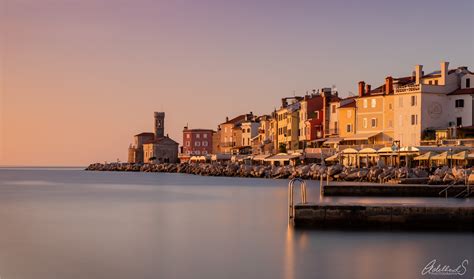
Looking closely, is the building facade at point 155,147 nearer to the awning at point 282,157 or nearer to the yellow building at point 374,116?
the awning at point 282,157

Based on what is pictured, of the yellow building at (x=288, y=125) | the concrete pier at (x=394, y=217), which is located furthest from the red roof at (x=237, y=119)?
the concrete pier at (x=394, y=217)

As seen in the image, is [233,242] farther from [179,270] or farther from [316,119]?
[316,119]

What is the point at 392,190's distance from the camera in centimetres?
3816

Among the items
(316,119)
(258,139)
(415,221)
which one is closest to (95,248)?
(415,221)

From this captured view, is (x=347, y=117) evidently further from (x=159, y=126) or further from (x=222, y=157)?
(x=159, y=126)

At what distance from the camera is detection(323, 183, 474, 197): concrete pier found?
36594 millimetres

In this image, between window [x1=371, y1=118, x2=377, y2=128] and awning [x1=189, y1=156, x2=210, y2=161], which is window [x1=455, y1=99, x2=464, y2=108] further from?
awning [x1=189, y1=156, x2=210, y2=161]

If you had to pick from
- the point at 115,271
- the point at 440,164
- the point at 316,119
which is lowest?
the point at 115,271

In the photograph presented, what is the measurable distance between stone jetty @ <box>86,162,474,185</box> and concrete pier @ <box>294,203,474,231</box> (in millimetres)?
16788

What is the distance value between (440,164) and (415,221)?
3543cm

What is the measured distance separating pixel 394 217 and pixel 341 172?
34860 mm

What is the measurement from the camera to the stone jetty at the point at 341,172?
143 feet

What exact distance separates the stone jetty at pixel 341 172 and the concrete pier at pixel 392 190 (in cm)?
A: 127

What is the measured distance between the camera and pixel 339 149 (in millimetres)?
65562
